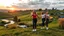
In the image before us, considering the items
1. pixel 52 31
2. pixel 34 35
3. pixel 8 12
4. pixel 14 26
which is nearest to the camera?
pixel 34 35

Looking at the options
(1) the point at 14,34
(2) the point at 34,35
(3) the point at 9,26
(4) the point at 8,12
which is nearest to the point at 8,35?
(1) the point at 14,34

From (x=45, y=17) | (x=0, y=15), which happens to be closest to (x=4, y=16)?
(x=0, y=15)

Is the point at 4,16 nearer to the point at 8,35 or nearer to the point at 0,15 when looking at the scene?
the point at 0,15

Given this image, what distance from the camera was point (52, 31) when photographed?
2122 centimetres

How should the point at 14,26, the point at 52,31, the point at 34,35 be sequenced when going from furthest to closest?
the point at 14,26
the point at 52,31
the point at 34,35

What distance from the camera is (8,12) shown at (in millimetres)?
46656

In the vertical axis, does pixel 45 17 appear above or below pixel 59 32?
above

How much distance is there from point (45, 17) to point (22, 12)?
27.0m

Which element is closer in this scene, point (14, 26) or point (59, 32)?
point (59, 32)

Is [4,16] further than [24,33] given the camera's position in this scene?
Yes

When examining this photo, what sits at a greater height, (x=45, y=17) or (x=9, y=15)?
(x=45, y=17)

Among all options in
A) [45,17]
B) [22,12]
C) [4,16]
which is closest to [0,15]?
[4,16]

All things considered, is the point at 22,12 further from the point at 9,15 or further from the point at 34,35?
the point at 34,35

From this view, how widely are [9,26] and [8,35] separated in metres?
4.17
